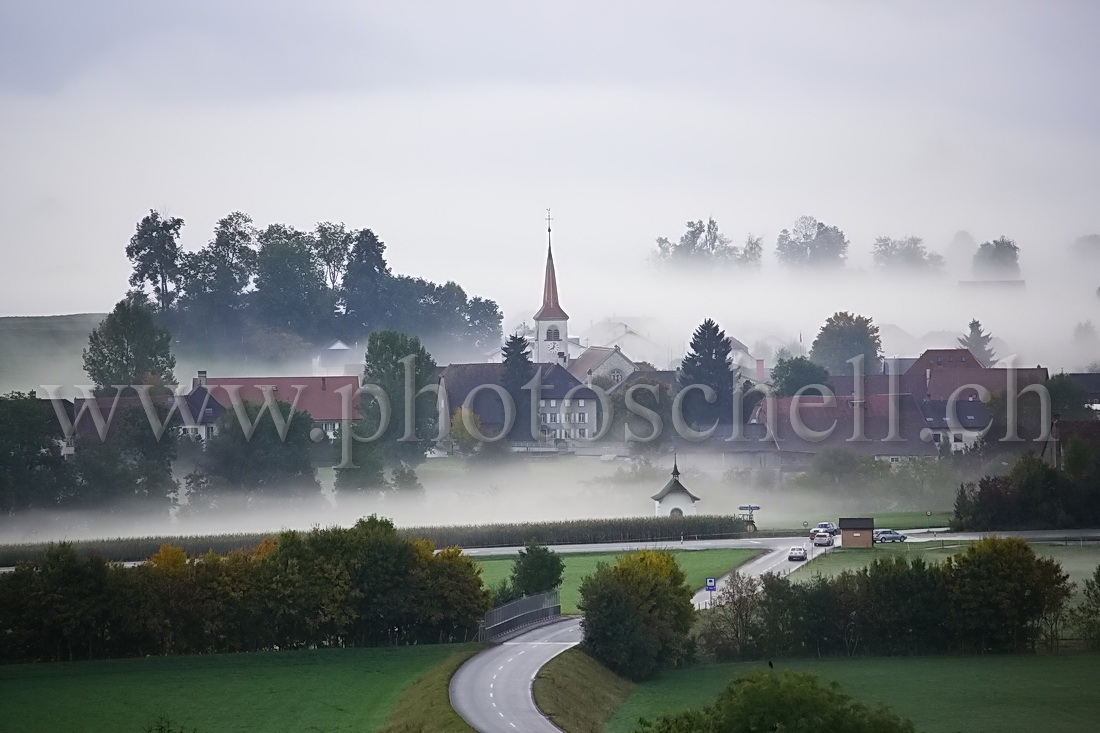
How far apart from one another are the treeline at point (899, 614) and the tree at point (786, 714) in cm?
1593

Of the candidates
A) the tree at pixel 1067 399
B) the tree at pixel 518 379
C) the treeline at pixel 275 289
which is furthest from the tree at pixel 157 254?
the tree at pixel 1067 399

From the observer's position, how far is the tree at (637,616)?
126ft

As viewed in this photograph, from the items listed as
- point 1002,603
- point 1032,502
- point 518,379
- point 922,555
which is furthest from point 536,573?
point 518,379

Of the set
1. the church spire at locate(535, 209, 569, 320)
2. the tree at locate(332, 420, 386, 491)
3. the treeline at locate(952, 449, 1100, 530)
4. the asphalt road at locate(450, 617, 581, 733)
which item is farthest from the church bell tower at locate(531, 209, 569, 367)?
the asphalt road at locate(450, 617, 581, 733)

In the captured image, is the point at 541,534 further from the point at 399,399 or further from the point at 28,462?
the point at 399,399

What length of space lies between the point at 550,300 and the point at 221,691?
345 ft

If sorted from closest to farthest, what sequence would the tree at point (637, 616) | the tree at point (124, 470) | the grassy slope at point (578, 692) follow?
1. the grassy slope at point (578, 692)
2. the tree at point (637, 616)
3. the tree at point (124, 470)

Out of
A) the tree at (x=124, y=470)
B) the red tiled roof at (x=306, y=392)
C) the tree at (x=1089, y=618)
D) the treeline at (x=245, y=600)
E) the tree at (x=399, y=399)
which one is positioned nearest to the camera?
the treeline at (x=245, y=600)

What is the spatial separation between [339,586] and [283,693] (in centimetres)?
654

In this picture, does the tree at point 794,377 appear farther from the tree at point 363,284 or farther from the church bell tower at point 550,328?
the tree at point 363,284

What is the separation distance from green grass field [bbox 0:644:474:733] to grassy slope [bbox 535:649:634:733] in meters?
3.58

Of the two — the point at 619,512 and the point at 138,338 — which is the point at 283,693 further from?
the point at 138,338

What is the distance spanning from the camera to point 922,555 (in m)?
53.2

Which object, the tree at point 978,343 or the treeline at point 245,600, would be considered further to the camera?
the tree at point 978,343
